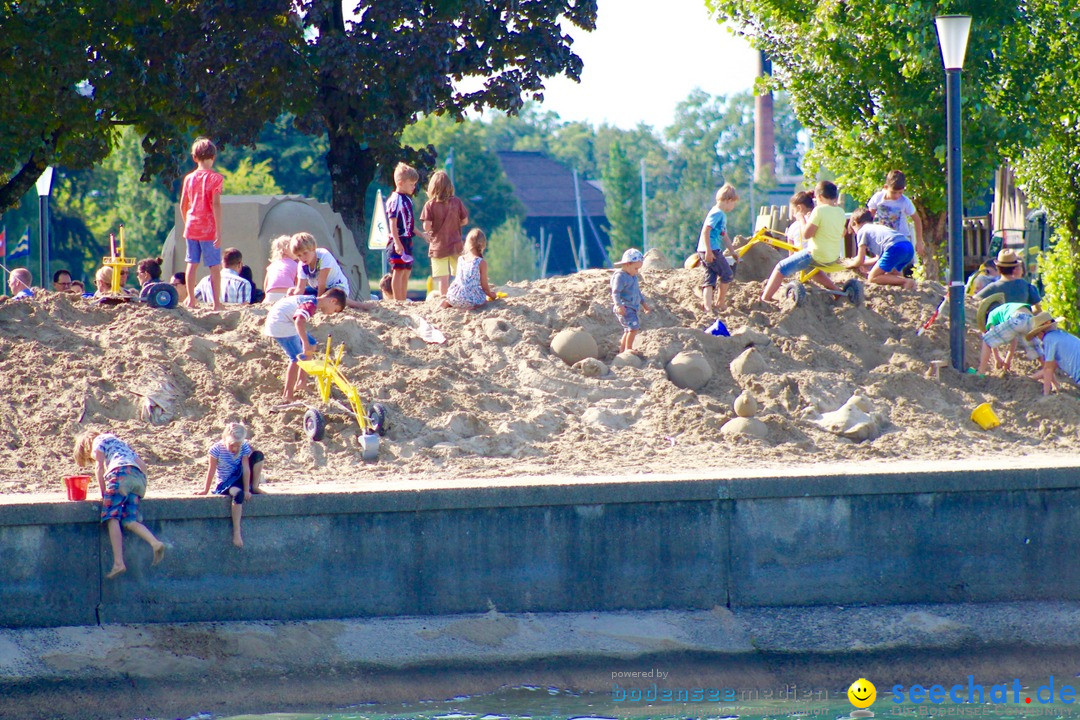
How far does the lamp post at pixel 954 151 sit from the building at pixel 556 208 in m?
77.2

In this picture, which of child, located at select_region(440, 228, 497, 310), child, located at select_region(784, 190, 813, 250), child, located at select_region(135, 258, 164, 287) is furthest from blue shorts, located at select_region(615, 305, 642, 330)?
child, located at select_region(135, 258, 164, 287)

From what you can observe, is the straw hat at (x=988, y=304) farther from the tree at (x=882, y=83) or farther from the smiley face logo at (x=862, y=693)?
the tree at (x=882, y=83)

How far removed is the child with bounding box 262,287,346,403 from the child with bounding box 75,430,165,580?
2.29 metres

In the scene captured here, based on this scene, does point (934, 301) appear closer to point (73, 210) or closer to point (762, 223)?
point (762, 223)

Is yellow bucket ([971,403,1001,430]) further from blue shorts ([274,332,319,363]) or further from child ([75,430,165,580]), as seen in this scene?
child ([75,430,165,580])

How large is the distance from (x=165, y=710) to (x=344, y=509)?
162cm

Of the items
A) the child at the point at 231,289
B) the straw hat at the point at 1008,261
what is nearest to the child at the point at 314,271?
the child at the point at 231,289

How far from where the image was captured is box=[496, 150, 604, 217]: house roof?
101m

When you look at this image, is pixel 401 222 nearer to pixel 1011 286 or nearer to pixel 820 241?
pixel 820 241

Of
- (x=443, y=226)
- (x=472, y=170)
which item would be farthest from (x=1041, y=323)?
(x=472, y=170)

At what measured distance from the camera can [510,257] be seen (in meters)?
65.4

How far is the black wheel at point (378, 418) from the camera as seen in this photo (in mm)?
10375

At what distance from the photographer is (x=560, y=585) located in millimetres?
8961

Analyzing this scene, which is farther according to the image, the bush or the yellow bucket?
the bush
